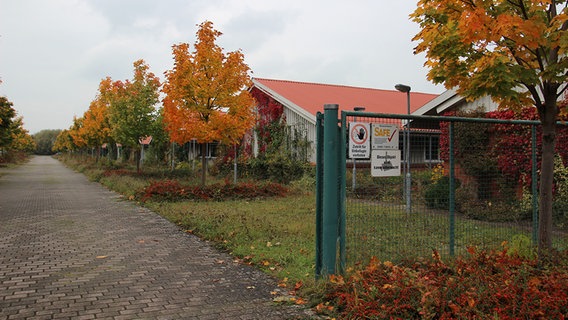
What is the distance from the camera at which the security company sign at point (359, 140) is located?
16.8 feet

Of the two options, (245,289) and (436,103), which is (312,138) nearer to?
(436,103)

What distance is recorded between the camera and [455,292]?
4387 mm

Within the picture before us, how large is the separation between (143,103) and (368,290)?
2162 centimetres

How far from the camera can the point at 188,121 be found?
53.9 feet

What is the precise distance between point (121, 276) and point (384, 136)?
3717 mm

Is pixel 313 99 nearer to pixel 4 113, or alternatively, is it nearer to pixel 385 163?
pixel 4 113

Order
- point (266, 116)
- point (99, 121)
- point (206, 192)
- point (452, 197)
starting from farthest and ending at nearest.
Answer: point (99, 121) < point (266, 116) < point (206, 192) < point (452, 197)

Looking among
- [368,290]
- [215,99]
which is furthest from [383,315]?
[215,99]

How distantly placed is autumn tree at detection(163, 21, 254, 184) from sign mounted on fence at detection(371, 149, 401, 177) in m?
11.4

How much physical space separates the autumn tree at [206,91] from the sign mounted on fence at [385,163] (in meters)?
11.4

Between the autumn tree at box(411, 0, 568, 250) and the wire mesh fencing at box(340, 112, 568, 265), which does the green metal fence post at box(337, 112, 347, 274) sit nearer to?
the wire mesh fencing at box(340, 112, 568, 265)

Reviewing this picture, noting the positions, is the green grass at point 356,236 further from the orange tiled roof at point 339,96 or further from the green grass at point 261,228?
the orange tiled roof at point 339,96

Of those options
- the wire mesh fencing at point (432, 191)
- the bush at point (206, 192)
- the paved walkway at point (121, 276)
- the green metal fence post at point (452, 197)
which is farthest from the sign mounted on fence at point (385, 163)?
the bush at point (206, 192)

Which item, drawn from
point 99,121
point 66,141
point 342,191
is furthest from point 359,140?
point 66,141
